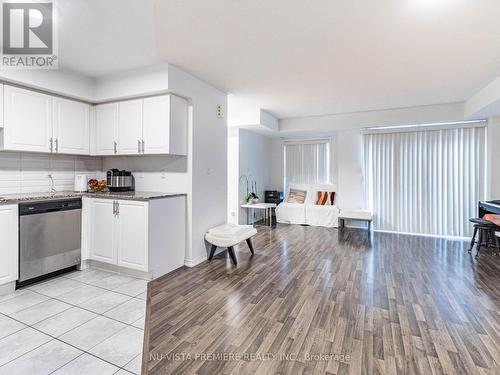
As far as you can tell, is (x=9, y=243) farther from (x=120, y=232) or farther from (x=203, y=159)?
(x=203, y=159)

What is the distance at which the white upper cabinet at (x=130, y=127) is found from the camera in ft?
11.4

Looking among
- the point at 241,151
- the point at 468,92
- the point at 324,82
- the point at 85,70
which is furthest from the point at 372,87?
the point at 85,70

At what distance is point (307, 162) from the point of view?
7047 mm

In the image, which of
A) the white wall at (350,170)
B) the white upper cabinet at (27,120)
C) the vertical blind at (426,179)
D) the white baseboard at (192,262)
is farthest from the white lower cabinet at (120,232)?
the vertical blind at (426,179)

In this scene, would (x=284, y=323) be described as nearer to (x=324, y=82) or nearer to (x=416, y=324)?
(x=416, y=324)

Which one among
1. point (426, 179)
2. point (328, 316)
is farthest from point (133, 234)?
point (426, 179)

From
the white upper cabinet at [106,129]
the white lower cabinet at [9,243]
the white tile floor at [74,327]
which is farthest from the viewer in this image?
the white upper cabinet at [106,129]

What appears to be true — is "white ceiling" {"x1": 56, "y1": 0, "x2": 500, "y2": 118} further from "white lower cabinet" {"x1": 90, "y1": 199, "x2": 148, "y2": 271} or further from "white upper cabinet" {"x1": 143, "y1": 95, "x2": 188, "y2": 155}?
"white lower cabinet" {"x1": 90, "y1": 199, "x2": 148, "y2": 271}

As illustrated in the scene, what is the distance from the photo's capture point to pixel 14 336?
198 cm

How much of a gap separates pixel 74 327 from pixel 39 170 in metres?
2.31

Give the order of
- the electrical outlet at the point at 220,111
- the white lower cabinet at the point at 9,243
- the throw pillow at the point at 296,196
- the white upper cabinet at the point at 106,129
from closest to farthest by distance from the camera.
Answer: the white lower cabinet at the point at 9,243
the white upper cabinet at the point at 106,129
the electrical outlet at the point at 220,111
the throw pillow at the point at 296,196

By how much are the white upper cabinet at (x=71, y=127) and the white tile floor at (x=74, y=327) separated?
167 cm

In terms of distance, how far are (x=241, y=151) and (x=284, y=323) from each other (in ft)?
14.2

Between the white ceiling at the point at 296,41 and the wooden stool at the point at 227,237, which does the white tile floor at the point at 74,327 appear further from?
the white ceiling at the point at 296,41
